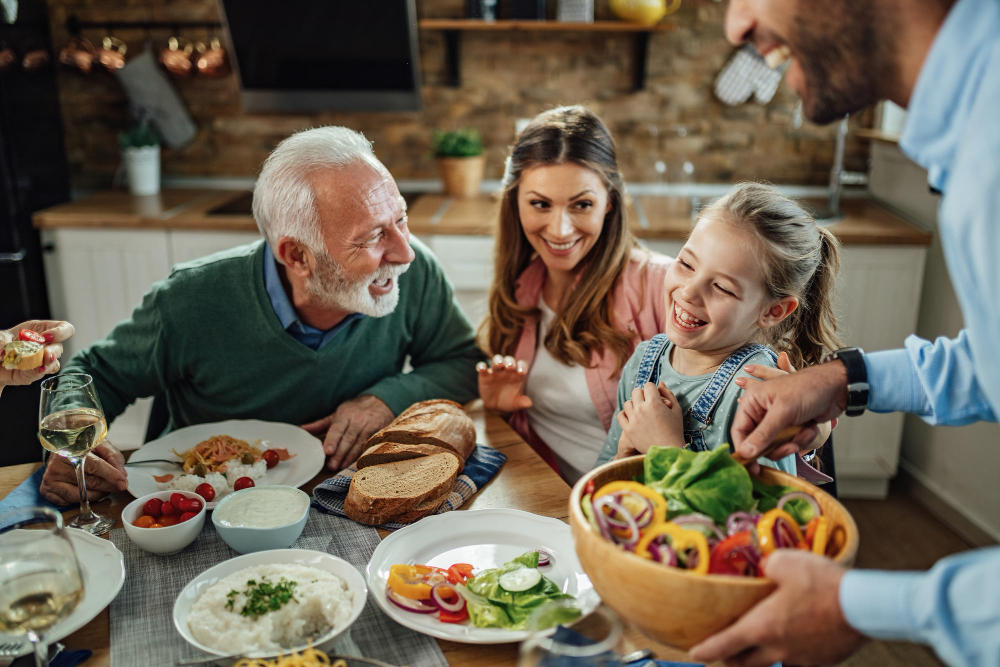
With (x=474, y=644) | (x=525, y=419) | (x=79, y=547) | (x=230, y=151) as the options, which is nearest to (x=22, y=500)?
(x=79, y=547)

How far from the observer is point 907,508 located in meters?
3.27

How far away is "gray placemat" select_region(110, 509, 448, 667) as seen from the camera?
40.1 inches

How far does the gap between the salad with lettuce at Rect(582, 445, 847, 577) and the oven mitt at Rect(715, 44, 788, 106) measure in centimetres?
306

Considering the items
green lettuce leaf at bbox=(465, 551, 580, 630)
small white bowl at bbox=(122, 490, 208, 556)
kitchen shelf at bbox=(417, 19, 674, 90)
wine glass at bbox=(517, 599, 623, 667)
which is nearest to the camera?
wine glass at bbox=(517, 599, 623, 667)

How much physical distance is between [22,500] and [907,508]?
3.17 meters

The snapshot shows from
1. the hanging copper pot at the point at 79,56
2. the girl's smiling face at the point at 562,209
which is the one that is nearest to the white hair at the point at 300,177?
the girl's smiling face at the point at 562,209

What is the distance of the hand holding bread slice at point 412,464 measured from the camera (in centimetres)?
132

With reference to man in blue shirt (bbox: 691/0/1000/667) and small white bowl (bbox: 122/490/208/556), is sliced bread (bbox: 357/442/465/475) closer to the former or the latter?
small white bowl (bbox: 122/490/208/556)

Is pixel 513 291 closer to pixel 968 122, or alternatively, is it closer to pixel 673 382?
pixel 673 382

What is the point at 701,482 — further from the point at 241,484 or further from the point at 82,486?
the point at 82,486

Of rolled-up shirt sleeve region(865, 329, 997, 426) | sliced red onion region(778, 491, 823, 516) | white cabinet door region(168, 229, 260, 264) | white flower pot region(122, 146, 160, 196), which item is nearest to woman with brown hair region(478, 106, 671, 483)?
rolled-up shirt sleeve region(865, 329, 997, 426)

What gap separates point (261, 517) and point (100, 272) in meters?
2.56

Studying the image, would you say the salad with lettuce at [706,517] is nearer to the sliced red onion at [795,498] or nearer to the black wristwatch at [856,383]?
the sliced red onion at [795,498]

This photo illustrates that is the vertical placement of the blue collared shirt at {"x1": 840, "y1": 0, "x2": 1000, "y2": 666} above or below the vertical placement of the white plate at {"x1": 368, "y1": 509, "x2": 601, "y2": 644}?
above
